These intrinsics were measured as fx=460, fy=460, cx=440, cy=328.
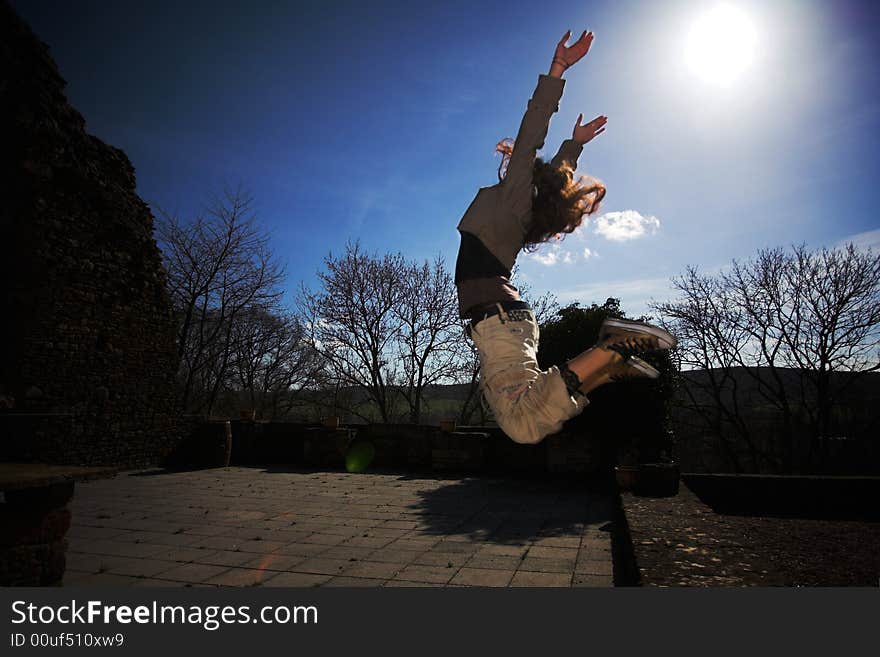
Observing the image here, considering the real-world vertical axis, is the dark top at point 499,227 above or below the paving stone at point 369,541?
above

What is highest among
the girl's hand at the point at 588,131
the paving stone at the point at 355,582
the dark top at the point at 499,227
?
the girl's hand at the point at 588,131

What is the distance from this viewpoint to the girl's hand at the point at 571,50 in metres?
2.18

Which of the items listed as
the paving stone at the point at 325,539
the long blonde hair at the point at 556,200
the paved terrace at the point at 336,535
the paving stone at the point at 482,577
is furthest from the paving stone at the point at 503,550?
the long blonde hair at the point at 556,200

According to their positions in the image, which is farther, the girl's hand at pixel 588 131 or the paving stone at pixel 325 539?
the paving stone at pixel 325 539

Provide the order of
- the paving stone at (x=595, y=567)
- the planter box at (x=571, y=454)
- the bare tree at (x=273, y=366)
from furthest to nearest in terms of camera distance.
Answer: the bare tree at (x=273, y=366)
the planter box at (x=571, y=454)
the paving stone at (x=595, y=567)

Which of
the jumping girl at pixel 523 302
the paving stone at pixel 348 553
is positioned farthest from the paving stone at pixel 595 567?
the jumping girl at pixel 523 302

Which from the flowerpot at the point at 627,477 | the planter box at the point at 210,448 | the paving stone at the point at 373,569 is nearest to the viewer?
the paving stone at the point at 373,569

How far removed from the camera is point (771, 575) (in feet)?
7.34

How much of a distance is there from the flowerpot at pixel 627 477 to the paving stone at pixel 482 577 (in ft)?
9.26

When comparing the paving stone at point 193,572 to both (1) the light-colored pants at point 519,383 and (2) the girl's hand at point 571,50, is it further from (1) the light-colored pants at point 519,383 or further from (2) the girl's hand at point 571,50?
(2) the girl's hand at point 571,50

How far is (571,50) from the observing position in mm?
2189

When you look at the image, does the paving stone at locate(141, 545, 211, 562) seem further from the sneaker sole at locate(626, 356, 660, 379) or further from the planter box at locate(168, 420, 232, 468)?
the planter box at locate(168, 420, 232, 468)

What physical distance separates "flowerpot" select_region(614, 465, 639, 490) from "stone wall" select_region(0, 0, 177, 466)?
7977 mm

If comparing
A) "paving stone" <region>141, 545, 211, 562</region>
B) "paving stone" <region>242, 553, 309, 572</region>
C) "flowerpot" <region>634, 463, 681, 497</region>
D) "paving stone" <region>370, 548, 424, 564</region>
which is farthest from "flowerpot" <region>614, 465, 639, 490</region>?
"paving stone" <region>141, 545, 211, 562</region>
